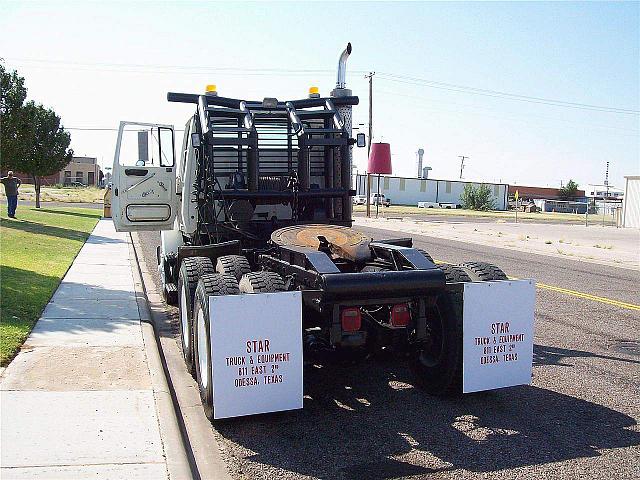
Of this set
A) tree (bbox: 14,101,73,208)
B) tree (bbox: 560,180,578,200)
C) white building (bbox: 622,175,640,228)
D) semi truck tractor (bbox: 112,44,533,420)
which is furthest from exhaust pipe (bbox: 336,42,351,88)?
tree (bbox: 560,180,578,200)

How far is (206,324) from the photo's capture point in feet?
17.9

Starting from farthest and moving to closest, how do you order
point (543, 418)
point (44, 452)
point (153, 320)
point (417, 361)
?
point (153, 320) → point (417, 361) → point (543, 418) → point (44, 452)

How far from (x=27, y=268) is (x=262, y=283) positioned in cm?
863

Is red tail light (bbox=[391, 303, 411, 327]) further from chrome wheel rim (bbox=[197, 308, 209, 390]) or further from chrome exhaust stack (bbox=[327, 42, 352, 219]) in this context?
chrome exhaust stack (bbox=[327, 42, 352, 219])

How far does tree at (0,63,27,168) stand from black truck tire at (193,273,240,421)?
20924 millimetres

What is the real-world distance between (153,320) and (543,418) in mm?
5655

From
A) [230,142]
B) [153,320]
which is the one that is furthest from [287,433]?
[153,320]

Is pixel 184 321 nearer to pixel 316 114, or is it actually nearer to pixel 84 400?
pixel 84 400

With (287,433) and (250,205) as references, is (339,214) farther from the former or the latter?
(287,433)

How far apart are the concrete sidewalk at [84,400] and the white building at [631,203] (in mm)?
39830

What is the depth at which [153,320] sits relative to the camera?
9664mm

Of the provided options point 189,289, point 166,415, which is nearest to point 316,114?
point 189,289

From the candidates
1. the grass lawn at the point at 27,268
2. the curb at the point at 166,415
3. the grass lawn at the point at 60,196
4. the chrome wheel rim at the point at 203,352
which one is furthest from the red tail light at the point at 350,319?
the grass lawn at the point at 60,196

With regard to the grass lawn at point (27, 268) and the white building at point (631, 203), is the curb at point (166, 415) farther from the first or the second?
the white building at point (631, 203)
